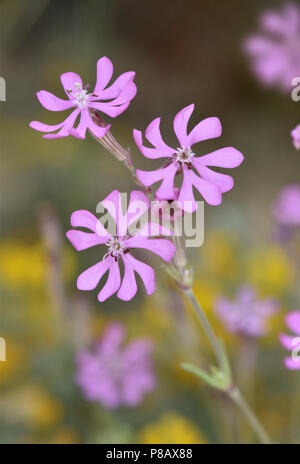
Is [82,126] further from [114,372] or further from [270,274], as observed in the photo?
[270,274]

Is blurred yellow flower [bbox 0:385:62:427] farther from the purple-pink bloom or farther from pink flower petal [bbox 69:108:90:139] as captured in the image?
pink flower petal [bbox 69:108:90:139]

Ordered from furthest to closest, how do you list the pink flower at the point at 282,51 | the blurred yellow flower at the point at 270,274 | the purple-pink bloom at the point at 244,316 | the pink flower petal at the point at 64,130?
the blurred yellow flower at the point at 270,274 → the pink flower at the point at 282,51 → the purple-pink bloom at the point at 244,316 → the pink flower petal at the point at 64,130

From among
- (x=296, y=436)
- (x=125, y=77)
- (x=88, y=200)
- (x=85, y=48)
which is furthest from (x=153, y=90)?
(x=125, y=77)

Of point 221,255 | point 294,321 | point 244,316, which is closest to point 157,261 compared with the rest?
point 244,316

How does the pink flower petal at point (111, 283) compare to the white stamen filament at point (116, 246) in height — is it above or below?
below

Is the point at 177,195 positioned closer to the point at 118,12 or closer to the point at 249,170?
the point at 249,170

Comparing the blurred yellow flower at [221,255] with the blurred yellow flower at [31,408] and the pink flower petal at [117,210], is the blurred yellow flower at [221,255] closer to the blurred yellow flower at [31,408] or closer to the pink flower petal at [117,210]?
the blurred yellow flower at [31,408]

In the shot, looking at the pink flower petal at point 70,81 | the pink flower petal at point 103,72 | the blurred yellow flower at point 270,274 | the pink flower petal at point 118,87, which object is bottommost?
the pink flower petal at point 118,87

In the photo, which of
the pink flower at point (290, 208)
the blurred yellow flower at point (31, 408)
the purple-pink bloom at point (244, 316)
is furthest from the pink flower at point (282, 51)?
the blurred yellow flower at point (31, 408)
